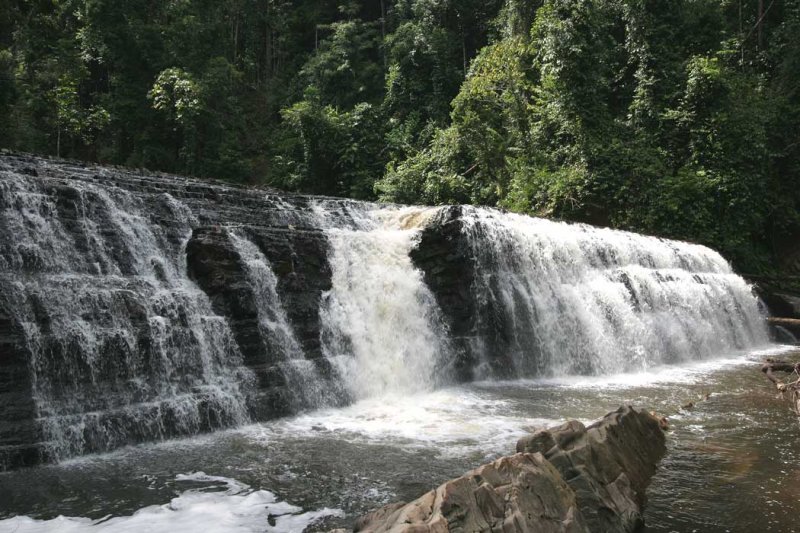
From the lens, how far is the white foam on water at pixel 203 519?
4.46m

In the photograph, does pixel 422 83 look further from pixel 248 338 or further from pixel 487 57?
pixel 248 338

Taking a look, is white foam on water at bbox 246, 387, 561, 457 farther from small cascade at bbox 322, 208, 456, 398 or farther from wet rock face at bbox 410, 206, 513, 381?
wet rock face at bbox 410, 206, 513, 381

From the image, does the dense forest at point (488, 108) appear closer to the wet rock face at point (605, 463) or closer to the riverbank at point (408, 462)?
the riverbank at point (408, 462)

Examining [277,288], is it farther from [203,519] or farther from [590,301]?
[590,301]

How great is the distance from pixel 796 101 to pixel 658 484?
24221 mm

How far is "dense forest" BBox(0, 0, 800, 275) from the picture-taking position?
813 inches

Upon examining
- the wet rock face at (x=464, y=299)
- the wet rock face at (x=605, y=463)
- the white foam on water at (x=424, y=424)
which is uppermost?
the wet rock face at (x=464, y=299)

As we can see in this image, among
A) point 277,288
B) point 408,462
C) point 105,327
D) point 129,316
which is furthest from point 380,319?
point 408,462

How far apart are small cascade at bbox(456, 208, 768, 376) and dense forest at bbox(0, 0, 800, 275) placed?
5.18 meters

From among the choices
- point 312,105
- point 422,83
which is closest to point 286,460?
point 312,105

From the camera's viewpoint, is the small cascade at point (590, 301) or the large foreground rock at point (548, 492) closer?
the large foreground rock at point (548, 492)

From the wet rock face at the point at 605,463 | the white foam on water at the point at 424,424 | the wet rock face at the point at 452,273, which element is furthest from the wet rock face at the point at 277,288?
the wet rock face at the point at 605,463

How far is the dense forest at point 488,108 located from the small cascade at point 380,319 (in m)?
11.1

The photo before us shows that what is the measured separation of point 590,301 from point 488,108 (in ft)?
47.9
